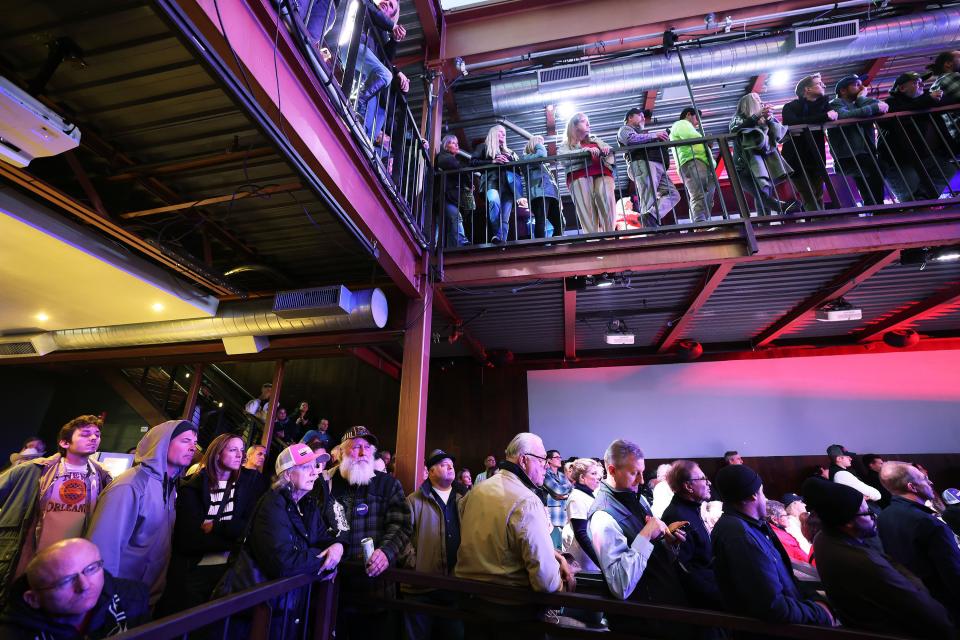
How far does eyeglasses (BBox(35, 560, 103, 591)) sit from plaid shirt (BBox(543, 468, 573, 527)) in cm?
350

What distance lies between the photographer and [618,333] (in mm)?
6094

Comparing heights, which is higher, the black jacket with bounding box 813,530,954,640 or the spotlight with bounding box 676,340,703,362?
the spotlight with bounding box 676,340,703,362

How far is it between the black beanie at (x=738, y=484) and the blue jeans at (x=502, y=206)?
3.18 metres

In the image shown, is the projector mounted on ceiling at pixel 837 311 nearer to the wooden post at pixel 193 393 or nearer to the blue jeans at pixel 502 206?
the blue jeans at pixel 502 206

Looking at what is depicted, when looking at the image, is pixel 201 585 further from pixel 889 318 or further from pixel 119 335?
pixel 889 318

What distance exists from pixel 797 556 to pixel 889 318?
453 cm

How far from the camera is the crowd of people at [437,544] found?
5.42ft

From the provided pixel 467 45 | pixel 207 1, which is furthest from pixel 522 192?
pixel 207 1

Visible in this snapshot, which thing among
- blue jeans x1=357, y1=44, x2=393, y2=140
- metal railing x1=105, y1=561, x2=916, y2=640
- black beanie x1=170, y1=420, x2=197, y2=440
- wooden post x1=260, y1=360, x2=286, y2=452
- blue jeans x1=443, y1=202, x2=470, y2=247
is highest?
blue jeans x1=357, y1=44, x2=393, y2=140

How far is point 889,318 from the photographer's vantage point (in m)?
6.20

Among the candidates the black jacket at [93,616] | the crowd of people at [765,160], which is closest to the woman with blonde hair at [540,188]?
the crowd of people at [765,160]

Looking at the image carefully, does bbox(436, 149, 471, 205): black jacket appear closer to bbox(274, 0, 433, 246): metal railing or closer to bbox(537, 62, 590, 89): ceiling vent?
bbox(274, 0, 433, 246): metal railing

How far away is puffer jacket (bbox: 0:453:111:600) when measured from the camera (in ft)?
8.51

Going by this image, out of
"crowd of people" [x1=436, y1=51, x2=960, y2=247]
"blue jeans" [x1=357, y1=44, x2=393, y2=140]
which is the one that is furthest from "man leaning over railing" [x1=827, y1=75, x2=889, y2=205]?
"blue jeans" [x1=357, y1=44, x2=393, y2=140]
